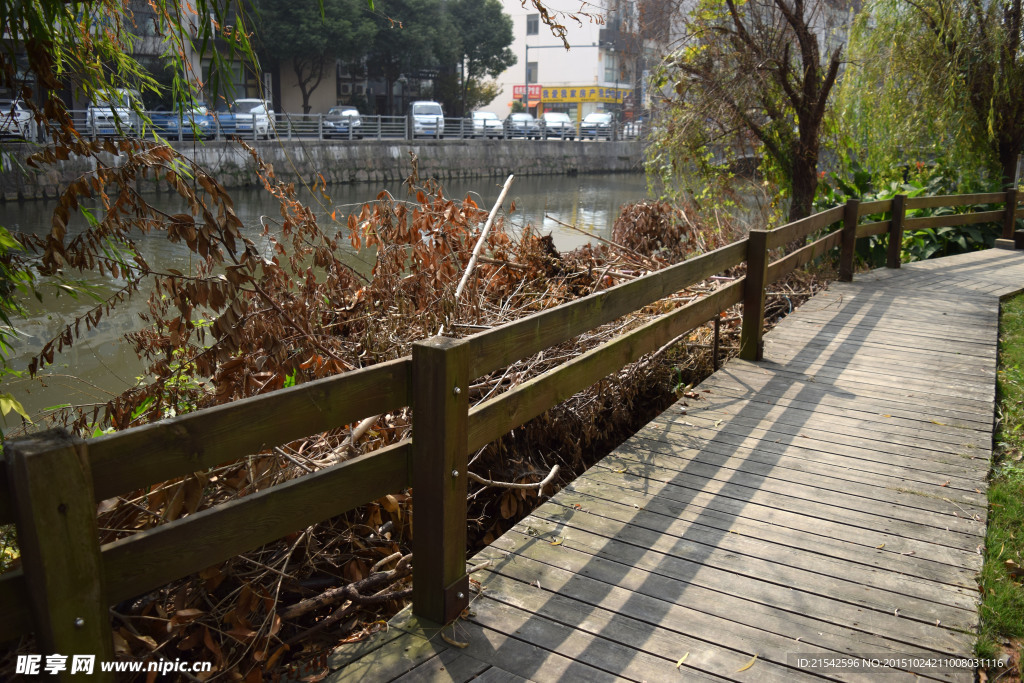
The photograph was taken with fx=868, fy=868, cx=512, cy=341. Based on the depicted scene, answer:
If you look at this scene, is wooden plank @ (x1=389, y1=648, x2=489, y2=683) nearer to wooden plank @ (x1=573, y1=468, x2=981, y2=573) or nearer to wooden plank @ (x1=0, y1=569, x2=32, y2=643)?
wooden plank @ (x1=0, y1=569, x2=32, y2=643)

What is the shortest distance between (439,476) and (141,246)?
51.0 feet

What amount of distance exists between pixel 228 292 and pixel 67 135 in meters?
0.93

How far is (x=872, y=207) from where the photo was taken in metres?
9.68

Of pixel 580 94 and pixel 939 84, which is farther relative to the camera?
pixel 580 94

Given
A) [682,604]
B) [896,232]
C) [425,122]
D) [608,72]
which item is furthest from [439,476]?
[608,72]

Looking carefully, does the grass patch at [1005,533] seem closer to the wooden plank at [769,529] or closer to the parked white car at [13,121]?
the wooden plank at [769,529]

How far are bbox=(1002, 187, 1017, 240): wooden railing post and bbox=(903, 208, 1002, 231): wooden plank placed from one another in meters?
0.13

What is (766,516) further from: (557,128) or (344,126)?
(557,128)

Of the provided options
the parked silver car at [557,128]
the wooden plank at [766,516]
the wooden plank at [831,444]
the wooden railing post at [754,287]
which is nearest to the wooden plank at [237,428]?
the wooden plank at [766,516]

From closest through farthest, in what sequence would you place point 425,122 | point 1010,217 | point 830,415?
point 830,415 < point 1010,217 < point 425,122

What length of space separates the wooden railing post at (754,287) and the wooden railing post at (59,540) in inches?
203

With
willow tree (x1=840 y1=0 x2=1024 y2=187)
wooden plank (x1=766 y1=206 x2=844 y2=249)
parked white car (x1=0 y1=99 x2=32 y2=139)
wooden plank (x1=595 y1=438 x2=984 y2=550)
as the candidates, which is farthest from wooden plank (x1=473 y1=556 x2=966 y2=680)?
willow tree (x1=840 y1=0 x2=1024 y2=187)

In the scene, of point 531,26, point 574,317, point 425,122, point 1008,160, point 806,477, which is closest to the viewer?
point 574,317

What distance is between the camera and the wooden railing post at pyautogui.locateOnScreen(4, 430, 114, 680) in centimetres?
183
